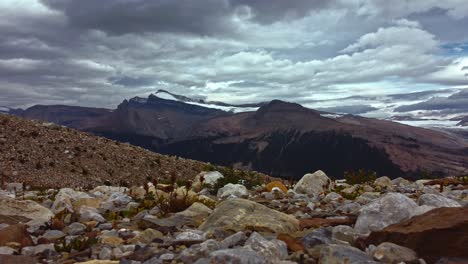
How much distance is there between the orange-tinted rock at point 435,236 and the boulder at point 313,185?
9247 mm

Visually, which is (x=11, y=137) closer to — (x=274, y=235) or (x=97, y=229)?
(x=97, y=229)

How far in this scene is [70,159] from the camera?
131 feet

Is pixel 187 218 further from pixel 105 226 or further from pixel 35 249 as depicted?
pixel 35 249

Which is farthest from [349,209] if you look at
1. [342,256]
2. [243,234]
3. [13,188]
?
[13,188]

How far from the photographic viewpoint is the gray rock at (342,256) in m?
5.71

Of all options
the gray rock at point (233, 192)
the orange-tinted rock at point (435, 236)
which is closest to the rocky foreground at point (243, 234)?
the orange-tinted rock at point (435, 236)

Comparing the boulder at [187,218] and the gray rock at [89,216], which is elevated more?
the boulder at [187,218]

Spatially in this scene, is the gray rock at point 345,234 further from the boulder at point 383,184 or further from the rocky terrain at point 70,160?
the rocky terrain at point 70,160

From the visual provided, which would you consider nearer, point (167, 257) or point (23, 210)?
point (167, 257)

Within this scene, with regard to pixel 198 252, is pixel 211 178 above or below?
below

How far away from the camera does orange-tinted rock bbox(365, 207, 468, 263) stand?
6.09m

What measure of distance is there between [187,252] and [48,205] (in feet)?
30.7

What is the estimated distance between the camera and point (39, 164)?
1455 inches

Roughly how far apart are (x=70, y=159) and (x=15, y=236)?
33493mm
